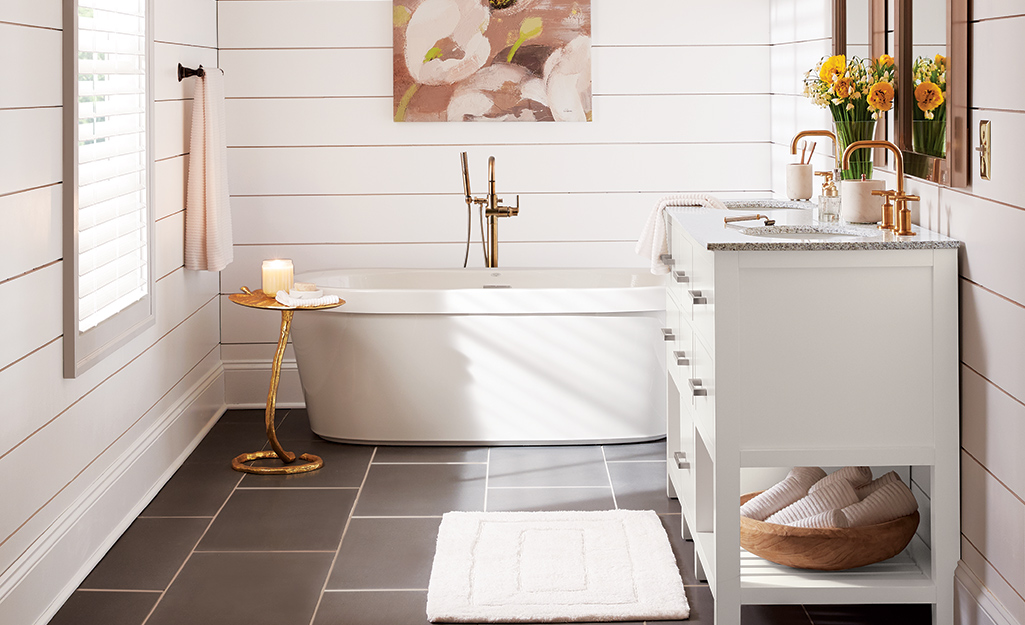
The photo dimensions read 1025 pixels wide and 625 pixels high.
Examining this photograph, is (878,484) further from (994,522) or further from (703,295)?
(703,295)

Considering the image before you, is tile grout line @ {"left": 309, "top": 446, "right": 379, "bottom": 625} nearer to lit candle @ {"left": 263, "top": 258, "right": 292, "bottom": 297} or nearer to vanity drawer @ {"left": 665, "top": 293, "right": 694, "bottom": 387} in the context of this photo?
lit candle @ {"left": 263, "top": 258, "right": 292, "bottom": 297}

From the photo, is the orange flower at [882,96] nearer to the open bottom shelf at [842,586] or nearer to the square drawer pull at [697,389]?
the square drawer pull at [697,389]

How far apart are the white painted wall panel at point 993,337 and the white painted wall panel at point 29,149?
7.14ft

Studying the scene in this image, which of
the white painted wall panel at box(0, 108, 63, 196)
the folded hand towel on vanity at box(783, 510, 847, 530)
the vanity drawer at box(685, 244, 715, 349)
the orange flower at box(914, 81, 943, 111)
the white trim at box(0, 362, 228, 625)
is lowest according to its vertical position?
the white trim at box(0, 362, 228, 625)

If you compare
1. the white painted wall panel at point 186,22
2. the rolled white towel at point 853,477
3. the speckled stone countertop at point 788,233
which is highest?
the white painted wall panel at point 186,22

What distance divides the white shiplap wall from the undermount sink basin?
5.72 ft

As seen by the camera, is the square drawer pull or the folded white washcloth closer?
the square drawer pull

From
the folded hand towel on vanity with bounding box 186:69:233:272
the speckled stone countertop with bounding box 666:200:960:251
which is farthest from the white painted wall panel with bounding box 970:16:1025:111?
the folded hand towel on vanity with bounding box 186:69:233:272

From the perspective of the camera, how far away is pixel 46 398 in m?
2.62

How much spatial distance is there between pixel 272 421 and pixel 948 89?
251 cm

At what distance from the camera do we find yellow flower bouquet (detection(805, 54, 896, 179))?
8.93 ft

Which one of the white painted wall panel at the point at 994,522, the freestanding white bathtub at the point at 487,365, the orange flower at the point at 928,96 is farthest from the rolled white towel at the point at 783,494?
the freestanding white bathtub at the point at 487,365

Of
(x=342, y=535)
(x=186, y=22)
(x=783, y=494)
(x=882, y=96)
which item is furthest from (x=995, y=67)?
(x=186, y=22)

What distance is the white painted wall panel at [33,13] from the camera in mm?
2367
